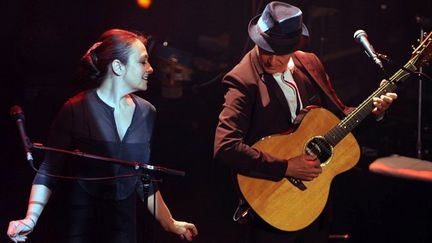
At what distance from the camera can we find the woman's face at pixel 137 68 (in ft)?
11.8

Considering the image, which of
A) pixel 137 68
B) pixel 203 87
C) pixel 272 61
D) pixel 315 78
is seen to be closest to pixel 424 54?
pixel 315 78

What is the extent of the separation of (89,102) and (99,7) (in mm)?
829

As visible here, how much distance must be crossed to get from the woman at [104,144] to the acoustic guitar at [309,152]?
53 centimetres

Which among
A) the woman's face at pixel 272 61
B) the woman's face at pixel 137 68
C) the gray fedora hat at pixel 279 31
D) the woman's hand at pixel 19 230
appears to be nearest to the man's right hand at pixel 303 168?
the woman's face at pixel 272 61

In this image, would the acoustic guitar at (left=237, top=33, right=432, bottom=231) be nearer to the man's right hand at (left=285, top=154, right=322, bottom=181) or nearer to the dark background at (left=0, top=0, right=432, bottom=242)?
the man's right hand at (left=285, top=154, right=322, bottom=181)

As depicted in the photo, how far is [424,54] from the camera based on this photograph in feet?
12.3

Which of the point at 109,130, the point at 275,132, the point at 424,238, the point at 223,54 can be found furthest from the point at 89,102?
the point at 424,238

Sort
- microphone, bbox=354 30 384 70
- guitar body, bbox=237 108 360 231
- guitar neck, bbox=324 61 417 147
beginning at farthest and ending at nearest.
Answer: guitar neck, bbox=324 61 417 147, guitar body, bbox=237 108 360 231, microphone, bbox=354 30 384 70

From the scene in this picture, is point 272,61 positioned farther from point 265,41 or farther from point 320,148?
point 320,148

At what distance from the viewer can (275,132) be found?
3.67 metres

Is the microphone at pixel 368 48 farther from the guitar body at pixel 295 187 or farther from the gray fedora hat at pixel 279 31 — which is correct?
the guitar body at pixel 295 187

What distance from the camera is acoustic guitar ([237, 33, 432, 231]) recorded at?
3.63 m

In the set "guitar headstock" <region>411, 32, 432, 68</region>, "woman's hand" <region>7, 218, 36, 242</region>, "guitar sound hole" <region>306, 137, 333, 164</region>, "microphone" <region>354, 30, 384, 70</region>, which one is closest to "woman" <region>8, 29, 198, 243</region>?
"woman's hand" <region>7, 218, 36, 242</region>

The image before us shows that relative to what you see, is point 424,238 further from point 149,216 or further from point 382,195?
point 149,216
